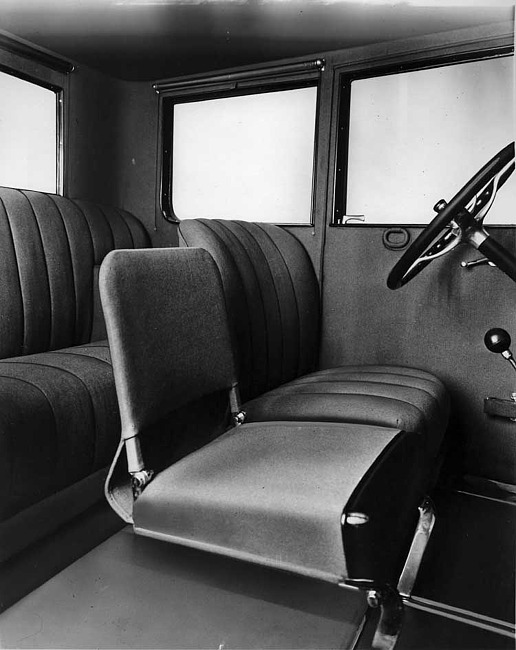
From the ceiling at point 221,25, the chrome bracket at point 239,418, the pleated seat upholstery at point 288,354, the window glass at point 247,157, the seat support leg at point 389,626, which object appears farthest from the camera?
the window glass at point 247,157

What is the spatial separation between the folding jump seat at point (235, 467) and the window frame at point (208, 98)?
1.48 meters

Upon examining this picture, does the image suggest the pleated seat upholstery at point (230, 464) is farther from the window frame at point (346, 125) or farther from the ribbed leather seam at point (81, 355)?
the window frame at point (346, 125)

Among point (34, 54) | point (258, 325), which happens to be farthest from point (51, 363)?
point (34, 54)

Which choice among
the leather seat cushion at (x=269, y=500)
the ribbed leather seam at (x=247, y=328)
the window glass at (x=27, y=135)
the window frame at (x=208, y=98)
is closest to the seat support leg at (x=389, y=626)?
the leather seat cushion at (x=269, y=500)

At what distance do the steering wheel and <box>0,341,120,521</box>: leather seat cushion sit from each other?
115cm

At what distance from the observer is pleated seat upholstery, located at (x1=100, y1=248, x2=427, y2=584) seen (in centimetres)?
107

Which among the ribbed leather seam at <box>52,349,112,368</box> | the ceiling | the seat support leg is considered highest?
the ceiling

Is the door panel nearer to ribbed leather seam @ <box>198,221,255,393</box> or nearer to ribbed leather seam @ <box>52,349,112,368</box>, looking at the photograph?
ribbed leather seam @ <box>198,221,255,393</box>

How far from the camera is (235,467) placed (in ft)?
4.07

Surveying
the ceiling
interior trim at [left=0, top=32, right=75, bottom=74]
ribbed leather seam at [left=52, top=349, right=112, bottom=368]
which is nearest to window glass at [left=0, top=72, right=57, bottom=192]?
interior trim at [left=0, top=32, right=75, bottom=74]

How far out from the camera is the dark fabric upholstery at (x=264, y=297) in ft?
6.88

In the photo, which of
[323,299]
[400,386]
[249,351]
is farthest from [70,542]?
[323,299]

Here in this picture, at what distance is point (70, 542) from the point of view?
70.2 inches

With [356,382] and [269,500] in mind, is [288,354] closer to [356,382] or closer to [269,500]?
[356,382]
